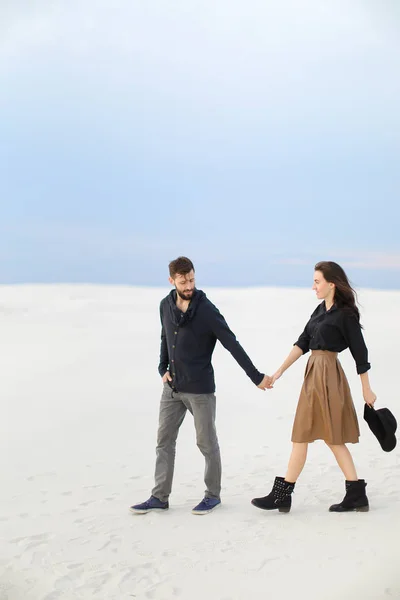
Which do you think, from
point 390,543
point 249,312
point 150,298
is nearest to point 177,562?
point 390,543

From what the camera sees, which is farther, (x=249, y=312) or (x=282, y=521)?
(x=249, y=312)

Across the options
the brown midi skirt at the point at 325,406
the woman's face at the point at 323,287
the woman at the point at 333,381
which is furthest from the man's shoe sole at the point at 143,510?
the woman's face at the point at 323,287

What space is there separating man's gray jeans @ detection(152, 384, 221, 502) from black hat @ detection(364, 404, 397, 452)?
45.6 inches

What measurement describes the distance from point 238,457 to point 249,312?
342 inches

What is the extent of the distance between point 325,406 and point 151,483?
2.38m

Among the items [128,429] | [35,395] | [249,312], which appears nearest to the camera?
[128,429]

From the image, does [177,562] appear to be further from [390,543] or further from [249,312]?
[249,312]

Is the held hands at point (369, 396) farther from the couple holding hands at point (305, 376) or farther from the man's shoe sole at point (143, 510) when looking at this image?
the man's shoe sole at point (143, 510)

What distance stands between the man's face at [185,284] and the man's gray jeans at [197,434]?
75 cm

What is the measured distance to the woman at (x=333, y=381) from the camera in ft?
17.4

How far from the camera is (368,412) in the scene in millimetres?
5410

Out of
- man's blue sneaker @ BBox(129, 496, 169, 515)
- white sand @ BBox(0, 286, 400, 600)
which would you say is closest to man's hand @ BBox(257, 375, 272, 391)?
white sand @ BBox(0, 286, 400, 600)

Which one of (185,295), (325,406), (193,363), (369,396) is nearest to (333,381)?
(325,406)

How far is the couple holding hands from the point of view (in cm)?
532
